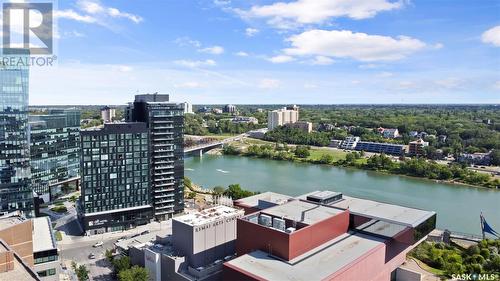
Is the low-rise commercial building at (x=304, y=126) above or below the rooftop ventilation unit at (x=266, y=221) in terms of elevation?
above

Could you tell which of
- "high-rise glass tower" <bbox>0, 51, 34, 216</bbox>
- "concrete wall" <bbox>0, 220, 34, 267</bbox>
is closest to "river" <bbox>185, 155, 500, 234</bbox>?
"high-rise glass tower" <bbox>0, 51, 34, 216</bbox>

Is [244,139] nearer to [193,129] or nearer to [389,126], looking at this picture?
[193,129]

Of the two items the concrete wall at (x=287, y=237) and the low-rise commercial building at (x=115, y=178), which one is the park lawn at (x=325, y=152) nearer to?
the low-rise commercial building at (x=115, y=178)

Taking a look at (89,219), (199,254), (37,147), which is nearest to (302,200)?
(199,254)

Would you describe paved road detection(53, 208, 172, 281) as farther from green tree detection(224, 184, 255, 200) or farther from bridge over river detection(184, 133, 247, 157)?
bridge over river detection(184, 133, 247, 157)

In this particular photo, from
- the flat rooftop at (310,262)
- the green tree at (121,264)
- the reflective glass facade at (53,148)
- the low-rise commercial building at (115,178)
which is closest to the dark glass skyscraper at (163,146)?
the low-rise commercial building at (115,178)

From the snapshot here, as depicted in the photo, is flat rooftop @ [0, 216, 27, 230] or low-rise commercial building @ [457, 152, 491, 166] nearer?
flat rooftop @ [0, 216, 27, 230]
